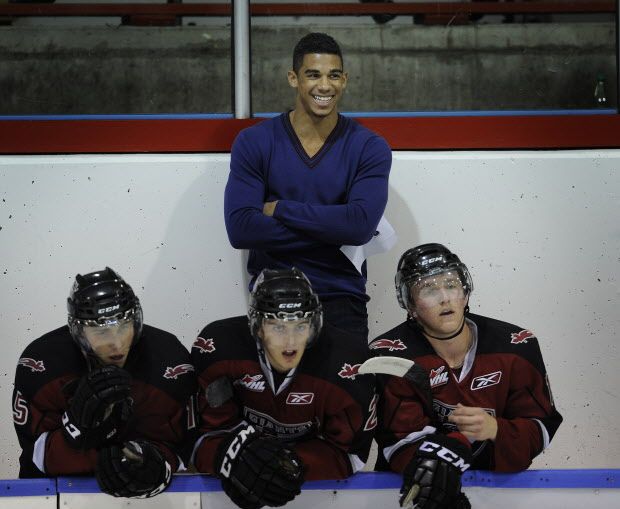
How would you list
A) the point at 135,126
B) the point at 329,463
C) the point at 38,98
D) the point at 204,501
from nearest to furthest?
the point at 204,501, the point at 329,463, the point at 135,126, the point at 38,98

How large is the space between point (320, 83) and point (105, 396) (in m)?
1.04

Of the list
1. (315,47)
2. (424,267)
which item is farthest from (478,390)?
(315,47)

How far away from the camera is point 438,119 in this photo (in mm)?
2873

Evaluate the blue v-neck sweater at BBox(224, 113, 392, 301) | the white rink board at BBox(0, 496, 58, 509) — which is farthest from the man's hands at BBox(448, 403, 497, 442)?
the white rink board at BBox(0, 496, 58, 509)

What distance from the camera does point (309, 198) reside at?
241cm

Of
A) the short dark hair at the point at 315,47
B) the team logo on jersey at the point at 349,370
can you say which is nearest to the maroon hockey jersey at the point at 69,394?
the team logo on jersey at the point at 349,370

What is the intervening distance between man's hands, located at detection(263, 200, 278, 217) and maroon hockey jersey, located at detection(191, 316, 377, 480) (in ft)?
1.02

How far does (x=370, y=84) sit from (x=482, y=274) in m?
1.87

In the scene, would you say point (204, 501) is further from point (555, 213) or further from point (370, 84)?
point (370, 84)

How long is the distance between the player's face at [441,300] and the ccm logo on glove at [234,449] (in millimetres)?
490

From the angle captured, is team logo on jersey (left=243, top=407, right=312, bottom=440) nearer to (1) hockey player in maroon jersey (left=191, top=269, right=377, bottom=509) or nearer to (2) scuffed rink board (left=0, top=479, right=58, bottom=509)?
(1) hockey player in maroon jersey (left=191, top=269, right=377, bottom=509)

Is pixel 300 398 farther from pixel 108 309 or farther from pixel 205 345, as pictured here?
pixel 108 309

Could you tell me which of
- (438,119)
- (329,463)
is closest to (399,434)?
(329,463)

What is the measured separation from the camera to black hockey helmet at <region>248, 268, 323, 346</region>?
201 centimetres
